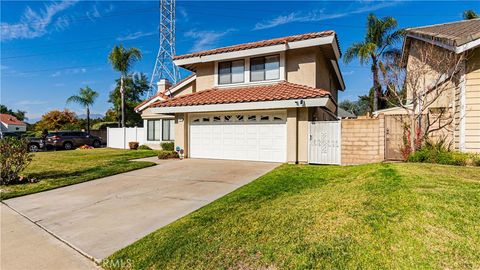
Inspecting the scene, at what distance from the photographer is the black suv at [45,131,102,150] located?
23.2m

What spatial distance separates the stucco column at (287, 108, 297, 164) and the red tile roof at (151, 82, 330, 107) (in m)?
0.87

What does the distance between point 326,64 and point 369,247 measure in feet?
45.5

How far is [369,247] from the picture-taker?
3.20 metres

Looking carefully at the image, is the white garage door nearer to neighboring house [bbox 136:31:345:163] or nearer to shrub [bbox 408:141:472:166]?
neighboring house [bbox 136:31:345:163]

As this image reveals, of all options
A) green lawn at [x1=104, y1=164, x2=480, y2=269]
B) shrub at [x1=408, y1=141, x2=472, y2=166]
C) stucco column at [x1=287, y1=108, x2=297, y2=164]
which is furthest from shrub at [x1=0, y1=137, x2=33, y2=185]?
shrub at [x1=408, y1=141, x2=472, y2=166]

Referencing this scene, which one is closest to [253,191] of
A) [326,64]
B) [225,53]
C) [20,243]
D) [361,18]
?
[20,243]

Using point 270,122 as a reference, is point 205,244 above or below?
below

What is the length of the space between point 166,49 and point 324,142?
32.0m

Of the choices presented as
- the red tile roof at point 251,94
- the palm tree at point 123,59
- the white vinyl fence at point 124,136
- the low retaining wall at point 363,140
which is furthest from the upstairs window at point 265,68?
the palm tree at point 123,59

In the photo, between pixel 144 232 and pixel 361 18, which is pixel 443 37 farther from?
pixel 361 18

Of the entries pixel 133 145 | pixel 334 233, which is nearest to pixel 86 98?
pixel 133 145

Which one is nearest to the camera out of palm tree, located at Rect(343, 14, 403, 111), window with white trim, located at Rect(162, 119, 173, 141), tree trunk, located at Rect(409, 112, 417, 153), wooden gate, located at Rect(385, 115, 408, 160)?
tree trunk, located at Rect(409, 112, 417, 153)

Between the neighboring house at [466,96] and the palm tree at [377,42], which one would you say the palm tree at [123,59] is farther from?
the neighboring house at [466,96]

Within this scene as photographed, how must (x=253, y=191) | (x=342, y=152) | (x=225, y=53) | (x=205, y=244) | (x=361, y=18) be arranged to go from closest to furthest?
(x=205, y=244) < (x=253, y=191) < (x=342, y=152) < (x=225, y=53) < (x=361, y=18)
